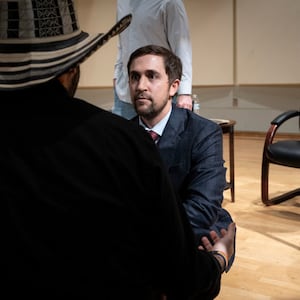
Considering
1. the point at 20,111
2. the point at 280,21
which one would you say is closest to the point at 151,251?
the point at 20,111

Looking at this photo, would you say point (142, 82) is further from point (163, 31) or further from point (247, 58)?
point (247, 58)

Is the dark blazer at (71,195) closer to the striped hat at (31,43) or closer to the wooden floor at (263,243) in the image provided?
the striped hat at (31,43)

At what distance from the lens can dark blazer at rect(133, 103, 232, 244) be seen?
171 centimetres

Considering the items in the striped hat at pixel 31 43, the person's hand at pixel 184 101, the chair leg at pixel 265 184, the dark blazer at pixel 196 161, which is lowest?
the chair leg at pixel 265 184

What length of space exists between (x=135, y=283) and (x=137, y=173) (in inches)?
7.5

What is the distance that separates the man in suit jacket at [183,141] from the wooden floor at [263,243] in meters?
0.55

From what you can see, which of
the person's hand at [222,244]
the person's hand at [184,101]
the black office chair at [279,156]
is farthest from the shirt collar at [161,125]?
the black office chair at [279,156]

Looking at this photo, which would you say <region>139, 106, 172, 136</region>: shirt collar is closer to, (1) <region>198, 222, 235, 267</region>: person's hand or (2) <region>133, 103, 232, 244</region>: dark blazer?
(2) <region>133, 103, 232, 244</region>: dark blazer

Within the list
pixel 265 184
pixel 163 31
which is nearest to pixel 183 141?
pixel 163 31

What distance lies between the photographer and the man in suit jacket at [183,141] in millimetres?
1690

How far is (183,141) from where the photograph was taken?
5.91 ft

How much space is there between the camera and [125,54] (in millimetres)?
2775

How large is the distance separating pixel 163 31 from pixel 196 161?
3.52 feet

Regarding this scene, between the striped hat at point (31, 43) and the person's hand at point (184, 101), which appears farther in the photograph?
the person's hand at point (184, 101)
